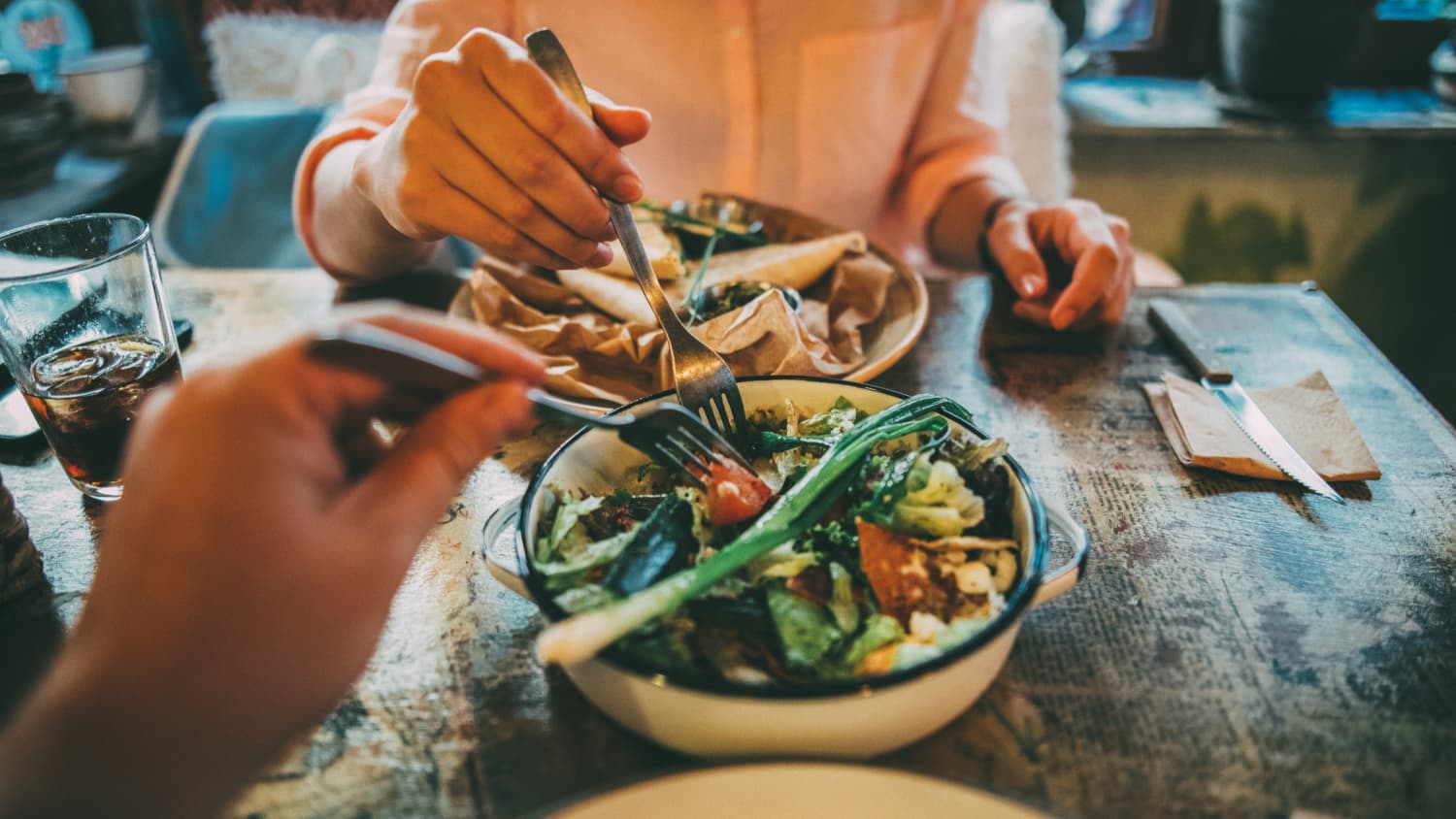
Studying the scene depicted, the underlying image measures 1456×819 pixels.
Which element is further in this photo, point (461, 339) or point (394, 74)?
point (394, 74)

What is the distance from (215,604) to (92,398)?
0.64 m

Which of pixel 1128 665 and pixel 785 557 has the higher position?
pixel 785 557

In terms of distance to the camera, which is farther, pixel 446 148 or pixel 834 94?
pixel 834 94

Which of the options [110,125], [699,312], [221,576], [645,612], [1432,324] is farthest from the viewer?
[1432,324]

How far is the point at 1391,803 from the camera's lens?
642 mm

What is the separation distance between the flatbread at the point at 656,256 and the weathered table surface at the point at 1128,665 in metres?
0.37

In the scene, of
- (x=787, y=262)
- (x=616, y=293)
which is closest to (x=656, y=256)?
(x=616, y=293)

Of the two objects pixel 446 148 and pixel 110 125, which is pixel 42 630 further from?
pixel 110 125

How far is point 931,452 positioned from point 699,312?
0.49 metres

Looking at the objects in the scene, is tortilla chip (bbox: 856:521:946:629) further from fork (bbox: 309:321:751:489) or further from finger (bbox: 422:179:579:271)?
finger (bbox: 422:179:579:271)

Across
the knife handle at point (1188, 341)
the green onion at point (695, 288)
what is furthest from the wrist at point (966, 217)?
the green onion at point (695, 288)

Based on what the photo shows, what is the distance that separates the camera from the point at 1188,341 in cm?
125

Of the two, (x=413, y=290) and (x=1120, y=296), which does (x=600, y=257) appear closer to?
(x=413, y=290)

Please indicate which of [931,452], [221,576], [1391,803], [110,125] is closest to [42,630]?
[221,576]
